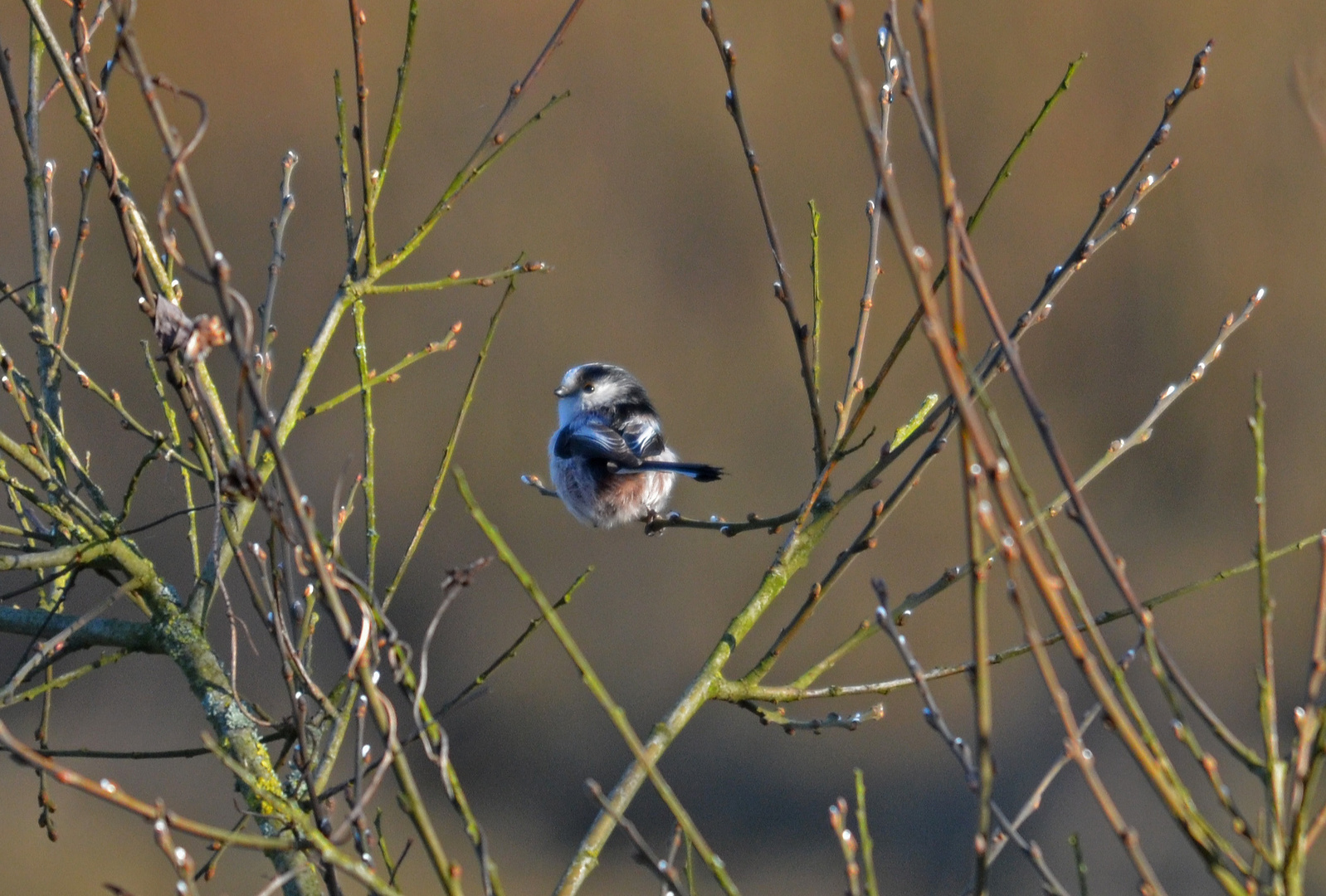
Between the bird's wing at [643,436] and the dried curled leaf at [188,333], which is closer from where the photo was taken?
the dried curled leaf at [188,333]

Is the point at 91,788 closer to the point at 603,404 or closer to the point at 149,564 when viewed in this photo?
the point at 149,564

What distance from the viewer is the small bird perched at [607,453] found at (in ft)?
5.43

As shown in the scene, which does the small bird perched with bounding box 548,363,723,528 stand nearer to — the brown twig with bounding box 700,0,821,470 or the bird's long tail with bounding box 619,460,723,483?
the bird's long tail with bounding box 619,460,723,483

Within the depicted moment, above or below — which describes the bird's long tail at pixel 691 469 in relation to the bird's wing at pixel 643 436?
below

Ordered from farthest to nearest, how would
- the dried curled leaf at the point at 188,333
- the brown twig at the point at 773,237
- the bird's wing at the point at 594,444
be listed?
the bird's wing at the point at 594,444
the brown twig at the point at 773,237
the dried curled leaf at the point at 188,333

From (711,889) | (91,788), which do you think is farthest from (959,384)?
(711,889)

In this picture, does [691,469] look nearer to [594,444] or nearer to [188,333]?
[594,444]

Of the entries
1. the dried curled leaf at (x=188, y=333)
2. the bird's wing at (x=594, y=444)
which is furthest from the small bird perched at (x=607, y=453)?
the dried curled leaf at (x=188, y=333)

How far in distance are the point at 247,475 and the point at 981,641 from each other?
0.40 m

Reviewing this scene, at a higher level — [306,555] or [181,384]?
[181,384]

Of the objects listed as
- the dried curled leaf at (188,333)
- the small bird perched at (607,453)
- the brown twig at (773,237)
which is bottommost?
the dried curled leaf at (188,333)

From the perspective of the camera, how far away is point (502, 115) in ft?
3.98

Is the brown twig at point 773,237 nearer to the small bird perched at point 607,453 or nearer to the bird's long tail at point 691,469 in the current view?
the bird's long tail at point 691,469

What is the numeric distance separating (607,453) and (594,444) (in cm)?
4
